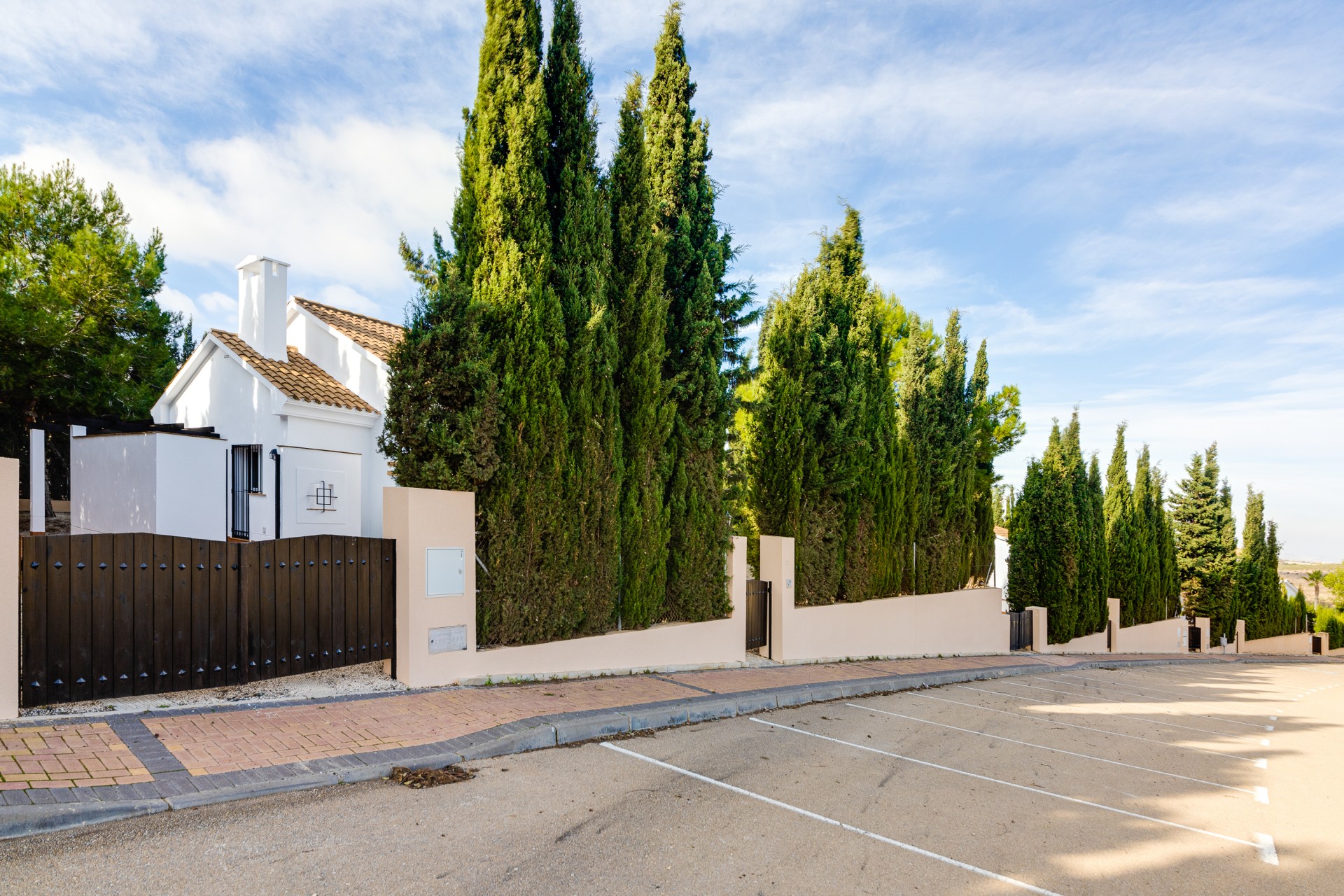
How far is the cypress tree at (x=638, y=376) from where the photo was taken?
11.3 meters

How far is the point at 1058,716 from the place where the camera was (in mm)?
10641

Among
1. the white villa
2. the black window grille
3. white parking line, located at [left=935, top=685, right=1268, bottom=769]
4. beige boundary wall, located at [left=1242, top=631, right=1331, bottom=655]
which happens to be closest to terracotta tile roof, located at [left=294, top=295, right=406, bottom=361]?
the white villa

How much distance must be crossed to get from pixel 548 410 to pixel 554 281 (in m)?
1.81

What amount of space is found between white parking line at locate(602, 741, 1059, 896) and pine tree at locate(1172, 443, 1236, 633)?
1575 inches

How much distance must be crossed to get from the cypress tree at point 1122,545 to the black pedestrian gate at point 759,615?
72.0ft

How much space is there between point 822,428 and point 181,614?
1152 cm

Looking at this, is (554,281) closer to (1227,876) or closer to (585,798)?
(585,798)

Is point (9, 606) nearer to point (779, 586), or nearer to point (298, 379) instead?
point (298, 379)

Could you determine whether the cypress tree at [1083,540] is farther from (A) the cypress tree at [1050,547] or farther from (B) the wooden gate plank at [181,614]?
(B) the wooden gate plank at [181,614]

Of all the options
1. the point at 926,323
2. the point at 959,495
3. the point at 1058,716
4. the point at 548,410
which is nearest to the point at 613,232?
the point at 548,410

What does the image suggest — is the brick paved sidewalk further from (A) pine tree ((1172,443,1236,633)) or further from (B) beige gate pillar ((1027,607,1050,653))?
(A) pine tree ((1172,443,1236,633))

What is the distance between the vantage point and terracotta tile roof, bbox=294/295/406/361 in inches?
656

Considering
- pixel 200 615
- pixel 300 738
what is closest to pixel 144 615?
pixel 200 615

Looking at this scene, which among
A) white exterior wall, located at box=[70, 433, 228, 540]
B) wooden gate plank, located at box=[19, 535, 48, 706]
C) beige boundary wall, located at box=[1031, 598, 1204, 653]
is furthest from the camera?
beige boundary wall, located at box=[1031, 598, 1204, 653]
